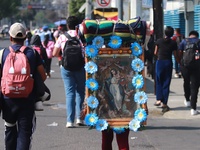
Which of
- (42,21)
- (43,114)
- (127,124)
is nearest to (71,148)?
(127,124)

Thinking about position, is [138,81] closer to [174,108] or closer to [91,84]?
[91,84]

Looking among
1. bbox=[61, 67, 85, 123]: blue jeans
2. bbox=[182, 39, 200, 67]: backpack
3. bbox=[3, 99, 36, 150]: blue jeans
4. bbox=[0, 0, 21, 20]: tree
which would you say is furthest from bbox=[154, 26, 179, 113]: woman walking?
bbox=[0, 0, 21, 20]: tree

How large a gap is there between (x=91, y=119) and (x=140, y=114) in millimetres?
565

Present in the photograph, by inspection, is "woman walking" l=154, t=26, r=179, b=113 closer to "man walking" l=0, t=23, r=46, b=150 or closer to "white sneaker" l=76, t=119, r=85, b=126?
"white sneaker" l=76, t=119, r=85, b=126

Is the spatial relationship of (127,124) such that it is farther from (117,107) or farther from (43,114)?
(43,114)

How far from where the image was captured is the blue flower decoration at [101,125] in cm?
701

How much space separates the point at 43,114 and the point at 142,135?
3129 mm

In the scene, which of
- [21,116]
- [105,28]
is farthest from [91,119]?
[105,28]

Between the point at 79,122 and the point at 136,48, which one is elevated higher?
the point at 136,48

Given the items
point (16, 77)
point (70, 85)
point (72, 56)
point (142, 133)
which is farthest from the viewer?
point (70, 85)

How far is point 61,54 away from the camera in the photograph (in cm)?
1131

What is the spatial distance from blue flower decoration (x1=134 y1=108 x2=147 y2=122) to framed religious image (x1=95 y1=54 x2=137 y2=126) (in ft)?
0.31

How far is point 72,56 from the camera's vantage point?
34.7 ft

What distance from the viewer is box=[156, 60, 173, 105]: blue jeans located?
12836 millimetres
